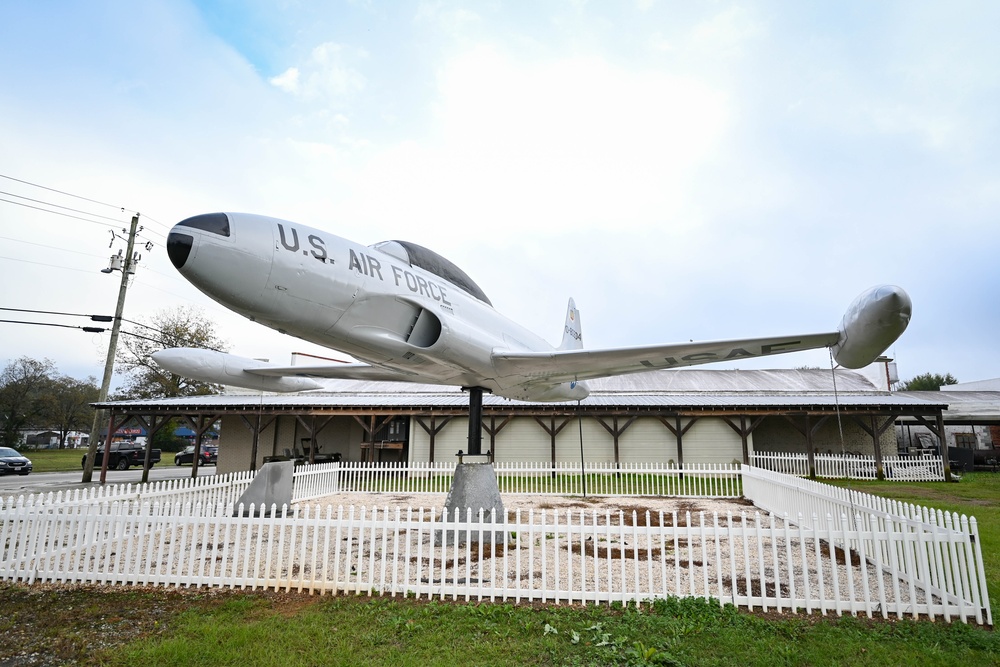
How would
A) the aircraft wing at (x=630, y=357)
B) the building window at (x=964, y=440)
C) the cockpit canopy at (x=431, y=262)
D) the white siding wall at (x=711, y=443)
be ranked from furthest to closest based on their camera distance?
1. the building window at (x=964, y=440)
2. the white siding wall at (x=711, y=443)
3. the cockpit canopy at (x=431, y=262)
4. the aircraft wing at (x=630, y=357)

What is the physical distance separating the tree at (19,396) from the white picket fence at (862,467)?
57010 mm

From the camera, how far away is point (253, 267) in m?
4.55

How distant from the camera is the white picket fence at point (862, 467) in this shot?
17.9 meters

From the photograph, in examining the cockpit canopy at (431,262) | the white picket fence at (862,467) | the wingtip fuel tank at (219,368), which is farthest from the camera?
the white picket fence at (862,467)

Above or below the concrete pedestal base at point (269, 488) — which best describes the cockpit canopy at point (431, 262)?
above

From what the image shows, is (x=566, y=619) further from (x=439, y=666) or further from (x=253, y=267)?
(x=253, y=267)

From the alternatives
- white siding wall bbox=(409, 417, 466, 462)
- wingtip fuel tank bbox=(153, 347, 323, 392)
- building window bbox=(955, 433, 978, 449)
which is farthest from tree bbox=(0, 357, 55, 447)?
building window bbox=(955, 433, 978, 449)

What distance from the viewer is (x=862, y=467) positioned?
1819cm

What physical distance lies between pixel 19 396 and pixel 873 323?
6313 cm

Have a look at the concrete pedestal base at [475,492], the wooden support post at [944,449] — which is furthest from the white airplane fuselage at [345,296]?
the wooden support post at [944,449]

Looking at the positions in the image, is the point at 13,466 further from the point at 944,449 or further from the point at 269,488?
the point at 944,449

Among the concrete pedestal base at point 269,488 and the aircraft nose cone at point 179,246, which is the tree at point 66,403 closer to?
the concrete pedestal base at point 269,488

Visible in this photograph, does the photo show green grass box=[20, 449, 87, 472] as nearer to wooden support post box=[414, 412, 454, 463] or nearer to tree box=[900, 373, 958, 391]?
wooden support post box=[414, 412, 454, 463]

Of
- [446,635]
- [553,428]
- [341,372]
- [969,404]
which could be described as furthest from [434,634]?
[969,404]
